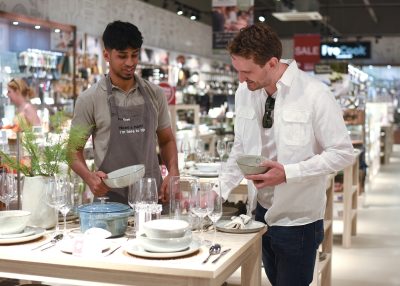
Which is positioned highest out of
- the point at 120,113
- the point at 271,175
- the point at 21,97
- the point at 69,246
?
the point at 21,97

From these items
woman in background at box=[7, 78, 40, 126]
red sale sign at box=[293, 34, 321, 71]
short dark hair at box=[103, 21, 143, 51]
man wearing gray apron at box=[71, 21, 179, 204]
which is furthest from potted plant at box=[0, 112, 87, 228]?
red sale sign at box=[293, 34, 321, 71]

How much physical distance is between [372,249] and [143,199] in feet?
15.2

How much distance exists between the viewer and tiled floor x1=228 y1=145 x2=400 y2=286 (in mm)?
5406

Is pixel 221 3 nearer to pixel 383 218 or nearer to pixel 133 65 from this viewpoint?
pixel 383 218

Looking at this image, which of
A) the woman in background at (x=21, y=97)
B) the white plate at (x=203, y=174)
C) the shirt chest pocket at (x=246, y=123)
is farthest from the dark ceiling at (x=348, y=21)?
the shirt chest pocket at (x=246, y=123)

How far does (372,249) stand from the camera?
6.55 m

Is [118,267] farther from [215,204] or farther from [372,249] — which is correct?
[372,249]

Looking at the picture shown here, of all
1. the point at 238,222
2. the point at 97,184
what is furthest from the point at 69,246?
the point at 238,222

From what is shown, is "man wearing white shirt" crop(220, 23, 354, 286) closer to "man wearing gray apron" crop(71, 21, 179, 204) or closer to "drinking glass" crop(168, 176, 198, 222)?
"drinking glass" crop(168, 176, 198, 222)

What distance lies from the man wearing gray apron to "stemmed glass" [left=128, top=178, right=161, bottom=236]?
0.60m

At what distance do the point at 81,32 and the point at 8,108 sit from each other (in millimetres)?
2736

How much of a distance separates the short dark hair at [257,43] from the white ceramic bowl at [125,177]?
679 millimetres

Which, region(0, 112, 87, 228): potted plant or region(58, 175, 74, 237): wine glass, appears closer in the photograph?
region(58, 175, 74, 237): wine glass

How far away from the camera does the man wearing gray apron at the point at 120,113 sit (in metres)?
3.07
